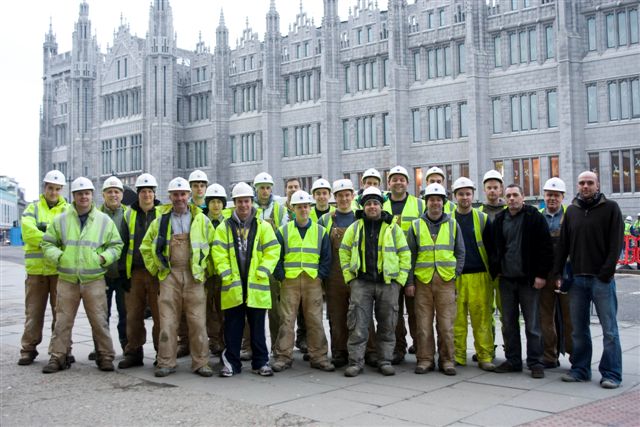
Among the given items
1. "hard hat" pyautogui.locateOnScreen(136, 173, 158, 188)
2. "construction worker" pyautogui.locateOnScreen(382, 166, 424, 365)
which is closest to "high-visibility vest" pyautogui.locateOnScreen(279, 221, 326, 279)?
"construction worker" pyautogui.locateOnScreen(382, 166, 424, 365)

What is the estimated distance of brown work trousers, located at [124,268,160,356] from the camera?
7.91 m

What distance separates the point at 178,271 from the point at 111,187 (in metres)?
1.82

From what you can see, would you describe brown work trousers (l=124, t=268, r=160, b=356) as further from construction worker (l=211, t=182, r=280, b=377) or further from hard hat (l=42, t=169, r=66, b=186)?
hard hat (l=42, t=169, r=66, b=186)

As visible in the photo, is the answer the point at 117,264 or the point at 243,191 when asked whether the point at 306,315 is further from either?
the point at 117,264

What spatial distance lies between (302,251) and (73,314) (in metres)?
2.82

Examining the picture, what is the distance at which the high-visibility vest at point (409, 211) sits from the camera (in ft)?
27.3

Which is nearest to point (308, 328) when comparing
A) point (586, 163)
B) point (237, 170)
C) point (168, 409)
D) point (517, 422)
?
point (168, 409)

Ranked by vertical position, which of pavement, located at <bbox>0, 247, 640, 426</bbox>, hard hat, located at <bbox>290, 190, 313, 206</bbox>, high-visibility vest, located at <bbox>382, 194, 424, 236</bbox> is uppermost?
hard hat, located at <bbox>290, 190, 313, 206</bbox>

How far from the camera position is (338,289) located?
8.06m

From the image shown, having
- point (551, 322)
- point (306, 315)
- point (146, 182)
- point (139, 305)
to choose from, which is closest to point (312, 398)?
point (306, 315)

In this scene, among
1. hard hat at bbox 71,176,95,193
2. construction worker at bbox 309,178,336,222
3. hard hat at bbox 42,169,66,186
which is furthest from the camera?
construction worker at bbox 309,178,336,222

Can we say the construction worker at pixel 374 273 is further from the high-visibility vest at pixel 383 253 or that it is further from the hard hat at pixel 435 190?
the hard hat at pixel 435 190

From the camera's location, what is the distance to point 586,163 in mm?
31750

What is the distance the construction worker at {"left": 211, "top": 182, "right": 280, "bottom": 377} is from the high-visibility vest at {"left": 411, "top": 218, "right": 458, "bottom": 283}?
1.65 meters
